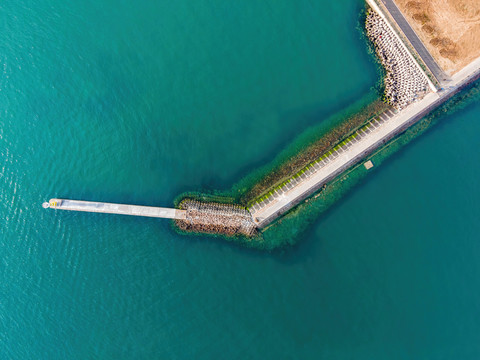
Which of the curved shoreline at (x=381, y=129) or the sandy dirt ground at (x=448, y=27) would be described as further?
the sandy dirt ground at (x=448, y=27)

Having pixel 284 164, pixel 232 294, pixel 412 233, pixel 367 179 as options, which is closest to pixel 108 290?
pixel 232 294

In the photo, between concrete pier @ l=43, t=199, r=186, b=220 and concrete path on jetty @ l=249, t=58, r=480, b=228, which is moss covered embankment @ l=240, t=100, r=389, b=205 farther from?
concrete pier @ l=43, t=199, r=186, b=220

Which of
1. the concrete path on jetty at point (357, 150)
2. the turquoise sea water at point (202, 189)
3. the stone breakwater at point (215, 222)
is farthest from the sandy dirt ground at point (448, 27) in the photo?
the stone breakwater at point (215, 222)

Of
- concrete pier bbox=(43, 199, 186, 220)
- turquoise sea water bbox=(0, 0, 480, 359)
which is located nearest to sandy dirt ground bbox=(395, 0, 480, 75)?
turquoise sea water bbox=(0, 0, 480, 359)

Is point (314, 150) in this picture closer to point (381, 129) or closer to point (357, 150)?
point (357, 150)

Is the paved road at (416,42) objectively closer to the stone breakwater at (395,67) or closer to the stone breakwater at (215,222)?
the stone breakwater at (395,67)

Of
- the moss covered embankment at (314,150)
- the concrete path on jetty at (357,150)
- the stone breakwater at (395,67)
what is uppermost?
the stone breakwater at (395,67)
